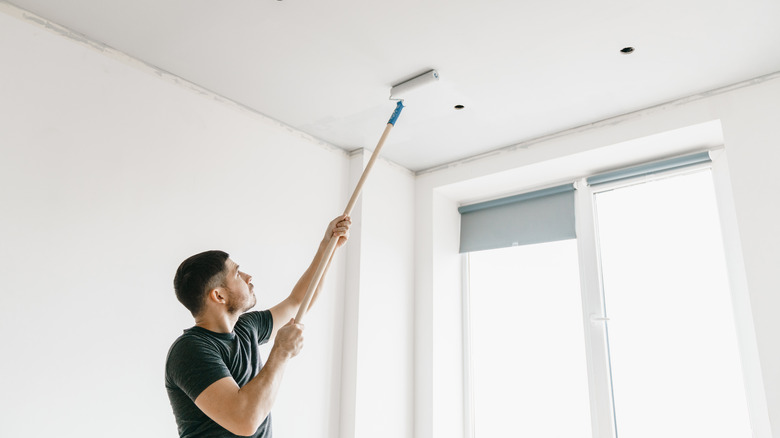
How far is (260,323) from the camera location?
1.68m

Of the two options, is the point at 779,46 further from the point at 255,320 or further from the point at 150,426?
the point at 150,426

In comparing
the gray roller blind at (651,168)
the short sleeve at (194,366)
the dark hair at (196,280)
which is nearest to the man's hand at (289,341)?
the short sleeve at (194,366)

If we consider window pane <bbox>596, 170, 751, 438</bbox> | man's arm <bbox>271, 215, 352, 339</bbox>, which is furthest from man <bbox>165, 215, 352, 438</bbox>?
window pane <bbox>596, 170, 751, 438</bbox>

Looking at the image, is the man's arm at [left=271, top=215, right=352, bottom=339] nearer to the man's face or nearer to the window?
the man's face

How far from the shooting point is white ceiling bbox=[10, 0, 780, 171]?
1.67m

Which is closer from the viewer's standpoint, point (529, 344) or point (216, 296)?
point (216, 296)

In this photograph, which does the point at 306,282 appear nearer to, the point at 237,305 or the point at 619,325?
the point at 237,305

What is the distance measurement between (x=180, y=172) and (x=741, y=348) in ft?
8.22

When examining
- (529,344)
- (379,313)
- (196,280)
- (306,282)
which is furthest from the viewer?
(529,344)

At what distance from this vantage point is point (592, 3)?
5.31 ft

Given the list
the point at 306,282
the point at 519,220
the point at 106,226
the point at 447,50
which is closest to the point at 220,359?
the point at 306,282

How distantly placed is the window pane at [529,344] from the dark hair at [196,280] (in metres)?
1.96

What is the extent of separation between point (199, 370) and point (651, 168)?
2299 mm

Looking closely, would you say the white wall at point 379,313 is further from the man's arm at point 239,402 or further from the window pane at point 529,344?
the man's arm at point 239,402
